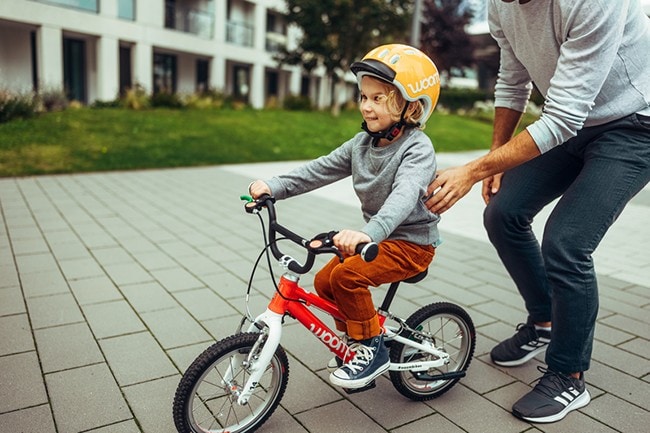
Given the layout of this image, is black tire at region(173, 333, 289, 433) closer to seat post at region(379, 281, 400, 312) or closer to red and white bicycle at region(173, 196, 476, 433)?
red and white bicycle at region(173, 196, 476, 433)

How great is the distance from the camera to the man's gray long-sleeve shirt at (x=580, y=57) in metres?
2.19

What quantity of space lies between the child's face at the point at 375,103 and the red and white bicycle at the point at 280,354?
1.74 feet

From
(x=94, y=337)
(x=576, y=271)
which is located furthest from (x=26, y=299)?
(x=576, y=271)

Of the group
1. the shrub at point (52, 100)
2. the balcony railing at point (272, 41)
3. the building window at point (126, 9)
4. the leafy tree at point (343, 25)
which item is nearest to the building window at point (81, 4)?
the building window at point (126, 9)

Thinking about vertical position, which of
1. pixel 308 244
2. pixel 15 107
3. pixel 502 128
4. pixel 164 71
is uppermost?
pixel 164 71

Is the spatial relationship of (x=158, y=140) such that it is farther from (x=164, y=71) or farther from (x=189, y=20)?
(x=164, y=71)

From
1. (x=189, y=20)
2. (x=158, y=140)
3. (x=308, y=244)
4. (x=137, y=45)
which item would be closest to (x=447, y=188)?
(x=308, y=244)

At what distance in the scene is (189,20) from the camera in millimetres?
25219

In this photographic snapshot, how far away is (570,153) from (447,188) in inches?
31.5

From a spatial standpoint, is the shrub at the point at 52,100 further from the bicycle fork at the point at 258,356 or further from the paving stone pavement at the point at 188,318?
the bicycle fork at the point at 258,356

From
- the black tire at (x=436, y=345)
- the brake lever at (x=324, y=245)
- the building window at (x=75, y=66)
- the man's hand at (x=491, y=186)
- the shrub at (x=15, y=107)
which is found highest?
the building window at (x=75, y=66)

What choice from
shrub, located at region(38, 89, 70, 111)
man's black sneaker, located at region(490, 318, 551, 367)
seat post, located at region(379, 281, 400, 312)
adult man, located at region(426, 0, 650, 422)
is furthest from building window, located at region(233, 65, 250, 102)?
seat post, located at region(379, 281, 400, 312)

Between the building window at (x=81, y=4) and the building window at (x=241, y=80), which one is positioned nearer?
the building window at (x=81, y=4)

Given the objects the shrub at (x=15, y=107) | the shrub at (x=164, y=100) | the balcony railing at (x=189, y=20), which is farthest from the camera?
the balcony railing at (x=189, y=20)
